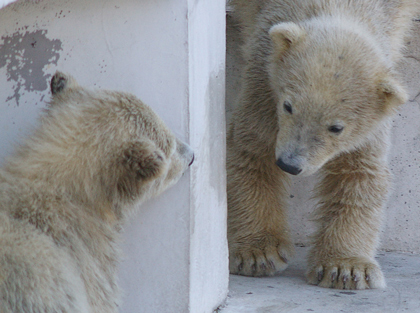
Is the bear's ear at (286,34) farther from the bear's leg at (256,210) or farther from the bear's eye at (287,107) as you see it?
the bear's leg at (256,210)

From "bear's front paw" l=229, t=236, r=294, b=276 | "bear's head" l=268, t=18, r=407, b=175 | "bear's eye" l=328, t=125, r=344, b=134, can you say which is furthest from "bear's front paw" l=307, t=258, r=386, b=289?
"bear's eye" l=328, t=125, r=344, b=134

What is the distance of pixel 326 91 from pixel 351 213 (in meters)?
0.97

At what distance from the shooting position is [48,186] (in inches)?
102

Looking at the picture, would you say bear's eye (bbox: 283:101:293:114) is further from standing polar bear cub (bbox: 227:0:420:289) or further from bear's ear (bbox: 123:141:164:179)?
bear's ear (bbox: 123:141:164:179)

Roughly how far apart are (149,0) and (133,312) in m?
1.40

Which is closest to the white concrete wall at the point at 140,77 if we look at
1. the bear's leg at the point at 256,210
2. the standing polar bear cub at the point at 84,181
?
the standing polar bear cub at the point at 84,181

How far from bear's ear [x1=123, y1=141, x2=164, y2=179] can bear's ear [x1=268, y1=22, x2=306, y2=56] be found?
1.58 m

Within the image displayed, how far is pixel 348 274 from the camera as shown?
394cm

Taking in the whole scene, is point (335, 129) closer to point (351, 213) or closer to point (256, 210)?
point (351, 213)

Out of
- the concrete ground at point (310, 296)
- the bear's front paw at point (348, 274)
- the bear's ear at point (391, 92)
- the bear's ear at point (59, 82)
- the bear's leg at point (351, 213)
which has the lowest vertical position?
the concrete ground at point (310, 296)

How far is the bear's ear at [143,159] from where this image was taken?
2541mm

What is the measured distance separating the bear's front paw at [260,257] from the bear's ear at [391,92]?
3.83ft

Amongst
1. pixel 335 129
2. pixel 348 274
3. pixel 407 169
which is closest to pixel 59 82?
pixel 335 129

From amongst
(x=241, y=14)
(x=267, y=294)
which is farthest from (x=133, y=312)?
(x=241, y=14)
